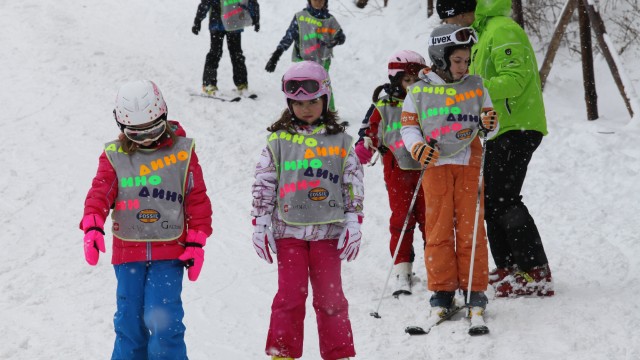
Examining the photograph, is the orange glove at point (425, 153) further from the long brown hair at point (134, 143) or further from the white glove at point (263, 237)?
the long brown hair at point (134, 143)

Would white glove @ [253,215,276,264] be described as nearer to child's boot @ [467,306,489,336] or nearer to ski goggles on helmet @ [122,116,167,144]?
ski goggles on helmet @ [122,116,167,144]

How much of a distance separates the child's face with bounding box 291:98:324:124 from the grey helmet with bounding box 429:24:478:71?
1.22 metres

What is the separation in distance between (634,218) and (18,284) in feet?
18.3

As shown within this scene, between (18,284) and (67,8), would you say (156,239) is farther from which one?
(67,8)

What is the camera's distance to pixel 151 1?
53.6ft

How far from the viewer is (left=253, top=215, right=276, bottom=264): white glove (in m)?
4.79

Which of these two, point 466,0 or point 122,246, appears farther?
point 466,0

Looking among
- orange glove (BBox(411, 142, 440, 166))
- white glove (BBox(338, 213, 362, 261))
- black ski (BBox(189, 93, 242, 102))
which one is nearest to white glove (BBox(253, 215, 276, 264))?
white glove (BBox(338, 213, 362, 261))

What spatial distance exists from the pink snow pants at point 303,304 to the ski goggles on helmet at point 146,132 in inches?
39.0

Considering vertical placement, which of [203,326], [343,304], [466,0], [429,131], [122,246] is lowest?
[203,326]

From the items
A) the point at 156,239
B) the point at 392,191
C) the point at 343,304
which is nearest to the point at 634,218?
the point at 392,191

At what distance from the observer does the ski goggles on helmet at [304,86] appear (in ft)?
16.0

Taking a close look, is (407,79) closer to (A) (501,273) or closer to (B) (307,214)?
(A) (501,273)

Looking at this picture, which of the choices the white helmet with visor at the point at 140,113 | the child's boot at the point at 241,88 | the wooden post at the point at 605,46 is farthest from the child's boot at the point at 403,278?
the child's boot at the point at 241,88
